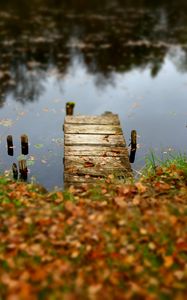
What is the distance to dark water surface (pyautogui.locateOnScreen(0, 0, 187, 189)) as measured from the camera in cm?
1616

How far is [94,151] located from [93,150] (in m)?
0.09

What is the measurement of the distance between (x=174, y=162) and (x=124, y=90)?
1096cm

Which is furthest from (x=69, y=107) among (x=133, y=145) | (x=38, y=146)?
(x=133, y=145)

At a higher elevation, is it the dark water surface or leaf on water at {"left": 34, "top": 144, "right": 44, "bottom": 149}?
the dark water surface

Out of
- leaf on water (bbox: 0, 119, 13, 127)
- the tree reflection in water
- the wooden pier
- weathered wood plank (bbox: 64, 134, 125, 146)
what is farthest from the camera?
the tree reflection in water

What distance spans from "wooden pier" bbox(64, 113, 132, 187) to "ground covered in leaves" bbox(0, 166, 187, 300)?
276cm

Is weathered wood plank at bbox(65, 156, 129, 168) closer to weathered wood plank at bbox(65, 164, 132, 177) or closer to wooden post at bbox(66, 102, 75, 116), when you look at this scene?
weathered wood plank at bbox(65, 164, 132, 177)

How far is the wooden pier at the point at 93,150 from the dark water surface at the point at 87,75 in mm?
1356

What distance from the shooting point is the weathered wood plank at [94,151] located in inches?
484

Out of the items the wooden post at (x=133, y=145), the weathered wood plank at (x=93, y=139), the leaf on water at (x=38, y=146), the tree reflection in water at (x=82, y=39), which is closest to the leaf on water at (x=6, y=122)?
the tree reflection in water at (x=82, y=39)

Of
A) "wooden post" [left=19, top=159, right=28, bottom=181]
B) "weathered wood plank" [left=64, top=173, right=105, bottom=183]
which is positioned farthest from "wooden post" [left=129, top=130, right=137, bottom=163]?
"wooden post" [left=19, top=159, right=28, bottom=181]

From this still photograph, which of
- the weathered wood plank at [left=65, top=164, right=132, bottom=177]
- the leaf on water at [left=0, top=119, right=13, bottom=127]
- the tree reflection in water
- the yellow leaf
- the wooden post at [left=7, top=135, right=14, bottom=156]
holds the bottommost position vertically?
the yellow leaf

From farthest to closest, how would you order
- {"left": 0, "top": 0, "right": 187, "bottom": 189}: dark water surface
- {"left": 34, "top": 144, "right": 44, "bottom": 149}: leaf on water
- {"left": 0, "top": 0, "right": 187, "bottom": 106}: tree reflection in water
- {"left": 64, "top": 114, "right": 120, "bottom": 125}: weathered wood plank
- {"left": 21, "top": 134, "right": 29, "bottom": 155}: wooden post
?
1. {"left": 0, "top": 0, "right": 187, "bottom": 106}: tree reflection in water
2. {"left": 0, "top": 0, "right": 187, "bottom": 189}: dark water surface
3. {"left": 34, "top": 144, "right": 44, "bottom": 149}: leaf on water
4. {"left": 64, "top": 114, "right": 120, "bottom": 125}: weathered wood plank
5. {"left": 21, "top": 134, "right": 29, "bottom": 155}: wooden post

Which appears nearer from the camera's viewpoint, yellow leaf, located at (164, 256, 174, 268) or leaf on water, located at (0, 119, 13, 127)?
yellow leaf, located at (164, 256, 174, 268)
